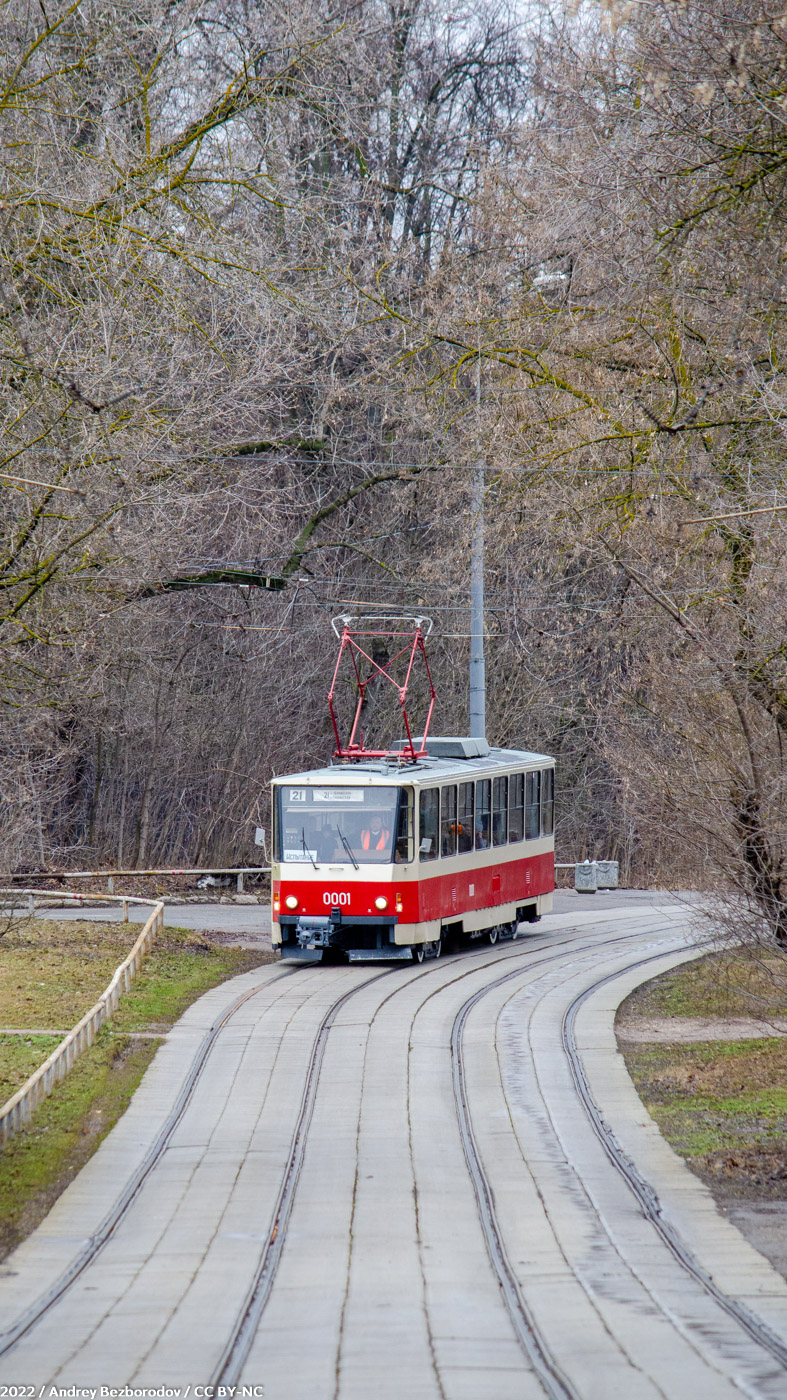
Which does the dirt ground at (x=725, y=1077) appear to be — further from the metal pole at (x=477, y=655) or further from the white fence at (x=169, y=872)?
the white fence at (x=169, y=872)

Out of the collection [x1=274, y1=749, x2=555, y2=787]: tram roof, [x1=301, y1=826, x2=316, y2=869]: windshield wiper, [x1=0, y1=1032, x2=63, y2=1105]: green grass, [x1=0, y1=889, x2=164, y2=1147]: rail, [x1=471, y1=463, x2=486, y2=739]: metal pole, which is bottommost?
[x1=0, y1=1032, x2=63, y2=1105]: green grass

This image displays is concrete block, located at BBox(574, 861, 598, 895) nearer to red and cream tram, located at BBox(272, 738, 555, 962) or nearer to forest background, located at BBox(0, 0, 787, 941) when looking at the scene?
red and cream tram, located at BBox(272, 738, 555, 962)

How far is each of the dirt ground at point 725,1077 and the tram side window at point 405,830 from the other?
3.66 m

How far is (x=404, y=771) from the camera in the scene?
71.9ft

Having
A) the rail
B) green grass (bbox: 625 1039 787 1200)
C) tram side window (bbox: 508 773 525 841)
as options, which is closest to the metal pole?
tram side window (bbox: 508 773 525 841)

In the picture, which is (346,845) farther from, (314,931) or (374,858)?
(314,931)

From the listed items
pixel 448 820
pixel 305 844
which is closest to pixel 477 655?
pixel 448 820

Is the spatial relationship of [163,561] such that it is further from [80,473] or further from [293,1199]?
[293,1199]

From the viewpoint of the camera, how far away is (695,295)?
12.0 metres

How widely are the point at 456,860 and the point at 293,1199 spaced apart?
1298 centimetres

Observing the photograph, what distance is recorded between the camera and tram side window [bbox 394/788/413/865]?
68.6 ft

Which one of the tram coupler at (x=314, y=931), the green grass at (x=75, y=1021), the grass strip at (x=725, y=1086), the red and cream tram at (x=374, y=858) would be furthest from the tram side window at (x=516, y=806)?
the grass strip at (x=725, y=1086)

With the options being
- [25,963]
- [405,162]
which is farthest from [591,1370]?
[405,162]

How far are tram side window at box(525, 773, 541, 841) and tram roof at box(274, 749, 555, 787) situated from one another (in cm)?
35
